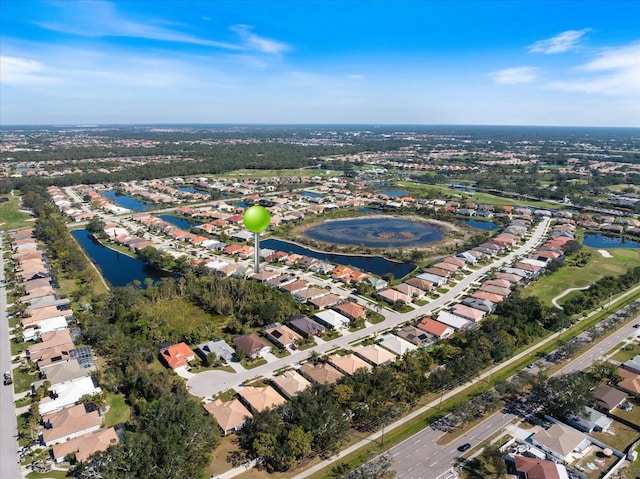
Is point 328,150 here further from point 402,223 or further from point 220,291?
point 220,291

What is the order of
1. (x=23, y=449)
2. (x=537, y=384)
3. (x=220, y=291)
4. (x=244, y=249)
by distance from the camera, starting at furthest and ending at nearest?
(x=244, y=249) < (x=220, y=291) < (x=537, y=384) < (x=23, y=449)

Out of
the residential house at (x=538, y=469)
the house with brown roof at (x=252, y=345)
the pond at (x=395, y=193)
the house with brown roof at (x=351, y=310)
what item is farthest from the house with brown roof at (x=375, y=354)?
the pond at (x=395, y=193)

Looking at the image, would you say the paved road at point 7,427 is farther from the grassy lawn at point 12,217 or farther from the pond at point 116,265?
the grassy lawn at point 12,217

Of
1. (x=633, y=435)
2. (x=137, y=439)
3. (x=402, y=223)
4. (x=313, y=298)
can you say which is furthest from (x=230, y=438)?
(x=402, y=223)

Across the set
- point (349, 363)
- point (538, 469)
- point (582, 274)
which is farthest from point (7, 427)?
point (582, 274)

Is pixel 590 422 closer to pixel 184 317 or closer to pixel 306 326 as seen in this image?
pixel 306 326

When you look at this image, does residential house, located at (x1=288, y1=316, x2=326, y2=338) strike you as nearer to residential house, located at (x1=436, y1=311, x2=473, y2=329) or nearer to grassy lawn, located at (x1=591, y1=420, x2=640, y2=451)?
residential house, located at (x1=436, y1=311, x2=473, y2=329)

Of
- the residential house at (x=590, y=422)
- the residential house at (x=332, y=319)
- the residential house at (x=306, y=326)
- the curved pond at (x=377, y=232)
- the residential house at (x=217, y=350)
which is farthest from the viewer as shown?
the curved pond at (x=377, y=232)
